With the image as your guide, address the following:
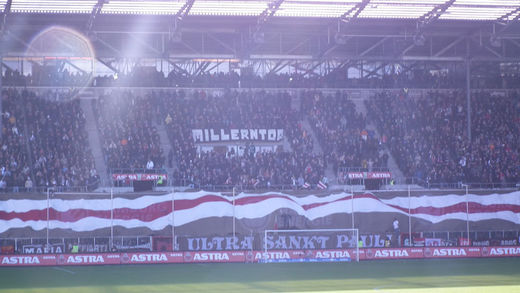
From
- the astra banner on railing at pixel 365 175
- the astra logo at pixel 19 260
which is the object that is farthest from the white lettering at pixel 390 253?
the astra logo at pixel 19 260

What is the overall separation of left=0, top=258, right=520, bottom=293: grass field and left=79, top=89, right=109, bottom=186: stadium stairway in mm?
12659

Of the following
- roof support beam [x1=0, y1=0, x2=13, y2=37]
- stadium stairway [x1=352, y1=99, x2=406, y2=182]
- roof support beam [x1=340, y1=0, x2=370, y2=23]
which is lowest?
stadium stairway [x1=352, y1=99, x2=406, y2=182]

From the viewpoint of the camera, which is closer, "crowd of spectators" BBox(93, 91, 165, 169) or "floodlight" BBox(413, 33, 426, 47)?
"crowd of spectators" BBox(93, 91, 165, 169)

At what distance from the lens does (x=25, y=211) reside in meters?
29.8

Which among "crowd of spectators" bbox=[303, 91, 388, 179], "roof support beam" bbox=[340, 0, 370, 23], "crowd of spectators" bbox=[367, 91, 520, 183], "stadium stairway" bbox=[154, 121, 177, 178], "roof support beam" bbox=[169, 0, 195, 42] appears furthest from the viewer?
"crowd of spectators" bbox=[367, 91, 520, 183]

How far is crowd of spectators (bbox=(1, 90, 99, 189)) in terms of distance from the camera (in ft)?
120

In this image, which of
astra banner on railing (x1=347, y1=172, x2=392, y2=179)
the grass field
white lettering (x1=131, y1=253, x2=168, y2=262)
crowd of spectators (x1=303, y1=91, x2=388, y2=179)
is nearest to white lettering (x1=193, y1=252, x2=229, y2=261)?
the grass field

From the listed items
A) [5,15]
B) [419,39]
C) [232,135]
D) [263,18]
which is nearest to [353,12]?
[263,18]

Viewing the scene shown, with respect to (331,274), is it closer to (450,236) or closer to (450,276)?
(450,276)

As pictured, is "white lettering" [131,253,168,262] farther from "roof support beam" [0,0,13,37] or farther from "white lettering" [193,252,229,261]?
"roof support beam" [0,0,13,37]

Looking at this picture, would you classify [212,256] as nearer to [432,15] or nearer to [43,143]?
[43,143]

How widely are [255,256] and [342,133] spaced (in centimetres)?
1634

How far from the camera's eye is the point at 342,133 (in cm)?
4428

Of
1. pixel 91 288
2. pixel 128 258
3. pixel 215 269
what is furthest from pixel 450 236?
pixel 91 288
